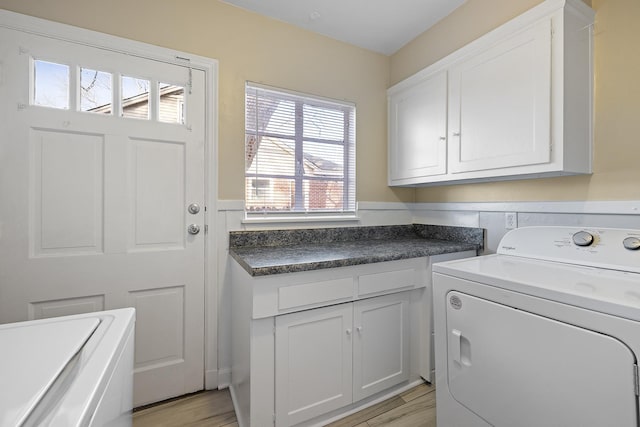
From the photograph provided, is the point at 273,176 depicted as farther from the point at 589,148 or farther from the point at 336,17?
Answer: the point at 589,148

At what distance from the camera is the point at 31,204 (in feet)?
4.63

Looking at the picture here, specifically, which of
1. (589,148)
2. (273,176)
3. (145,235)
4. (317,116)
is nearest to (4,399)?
(145,235)

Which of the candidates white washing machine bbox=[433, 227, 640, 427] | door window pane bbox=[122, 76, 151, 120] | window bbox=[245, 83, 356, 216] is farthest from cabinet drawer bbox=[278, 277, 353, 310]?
door window pane bbox=[122, 76, 151, 120]

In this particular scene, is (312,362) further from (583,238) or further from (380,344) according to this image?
(583,238)

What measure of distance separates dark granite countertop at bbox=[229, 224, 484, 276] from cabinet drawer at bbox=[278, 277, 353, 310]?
0.30ft

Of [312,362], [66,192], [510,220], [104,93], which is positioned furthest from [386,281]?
[104,93]

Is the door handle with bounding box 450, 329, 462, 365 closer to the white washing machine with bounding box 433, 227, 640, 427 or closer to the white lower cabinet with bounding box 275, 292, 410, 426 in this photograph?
the white washing machine with bounding box 433, 227, 640, 427

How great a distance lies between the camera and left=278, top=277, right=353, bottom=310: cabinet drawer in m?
1.34

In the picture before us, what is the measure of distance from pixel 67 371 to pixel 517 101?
2.02 metres

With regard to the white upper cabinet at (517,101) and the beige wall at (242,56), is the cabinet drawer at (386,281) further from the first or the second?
the beige wall at (242,56)

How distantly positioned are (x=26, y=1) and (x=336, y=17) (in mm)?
1670

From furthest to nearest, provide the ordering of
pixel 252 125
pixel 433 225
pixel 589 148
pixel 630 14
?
1. pixel 433 225
2. pixel 252 125
3. pixel 589 148
4. pixel 630 14

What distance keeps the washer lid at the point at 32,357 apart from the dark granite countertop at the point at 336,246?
63cm

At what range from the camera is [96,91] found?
1.54 meters
